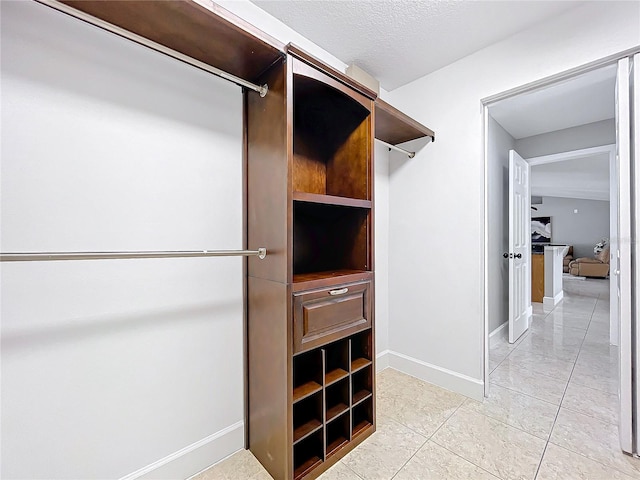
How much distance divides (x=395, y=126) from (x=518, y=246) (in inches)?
92.8

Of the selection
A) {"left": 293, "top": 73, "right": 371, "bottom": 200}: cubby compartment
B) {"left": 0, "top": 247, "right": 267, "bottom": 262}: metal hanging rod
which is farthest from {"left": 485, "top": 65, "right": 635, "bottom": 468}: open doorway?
{"left": 0, "top": 247, "right": 267, "bottom": 262}: metal hanging rod

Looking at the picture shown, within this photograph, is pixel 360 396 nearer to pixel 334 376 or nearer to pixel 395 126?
pixel 334 376

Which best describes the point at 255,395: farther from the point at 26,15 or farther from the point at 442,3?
the point at 442,3

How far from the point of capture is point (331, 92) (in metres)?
1.51

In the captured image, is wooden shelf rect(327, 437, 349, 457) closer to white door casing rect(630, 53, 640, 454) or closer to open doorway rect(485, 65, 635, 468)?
open doorway rect(485, 65, 635, 468)

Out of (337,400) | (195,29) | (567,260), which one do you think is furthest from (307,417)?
(567,260)

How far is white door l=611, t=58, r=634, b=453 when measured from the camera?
5.01 ft

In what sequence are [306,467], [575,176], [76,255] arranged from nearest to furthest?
[76,255], [306,467], [575,176]

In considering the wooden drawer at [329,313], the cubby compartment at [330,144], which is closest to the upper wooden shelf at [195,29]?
the cubby compartment at [330,144]

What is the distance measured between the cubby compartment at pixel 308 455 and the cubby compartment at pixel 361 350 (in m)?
0.40

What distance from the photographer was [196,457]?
1.40 m

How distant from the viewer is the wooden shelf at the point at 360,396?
5.28ft

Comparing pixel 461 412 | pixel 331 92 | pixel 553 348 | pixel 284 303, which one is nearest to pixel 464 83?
pixel 331 92

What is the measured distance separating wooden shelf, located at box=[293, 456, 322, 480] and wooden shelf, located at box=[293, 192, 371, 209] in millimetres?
1311
